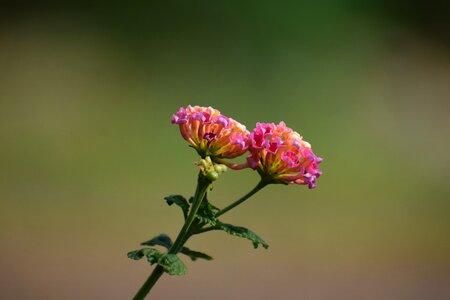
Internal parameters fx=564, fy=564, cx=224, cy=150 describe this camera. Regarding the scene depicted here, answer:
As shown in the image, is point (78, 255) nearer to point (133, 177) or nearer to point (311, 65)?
point (133, 177)

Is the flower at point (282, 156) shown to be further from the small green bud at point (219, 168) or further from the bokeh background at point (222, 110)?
the bokeh background at point (222, 110)

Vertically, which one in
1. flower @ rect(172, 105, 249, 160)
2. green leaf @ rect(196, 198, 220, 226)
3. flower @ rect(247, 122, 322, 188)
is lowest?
green leaf @ rect(196, 198, 220, 226)

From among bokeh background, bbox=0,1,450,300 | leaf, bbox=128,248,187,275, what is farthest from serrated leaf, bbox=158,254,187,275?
bokeh background, bbox=0,1,450,300

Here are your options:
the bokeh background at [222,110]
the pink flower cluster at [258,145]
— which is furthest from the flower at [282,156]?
the bokeh background at [222,110]

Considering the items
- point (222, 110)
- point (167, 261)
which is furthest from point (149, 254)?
point (222, 110)

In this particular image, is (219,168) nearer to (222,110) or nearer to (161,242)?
(161,242)

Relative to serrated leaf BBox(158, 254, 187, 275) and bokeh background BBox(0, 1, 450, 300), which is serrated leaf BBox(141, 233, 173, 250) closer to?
serrated leaf BBox(158, 254, 187, 275)
